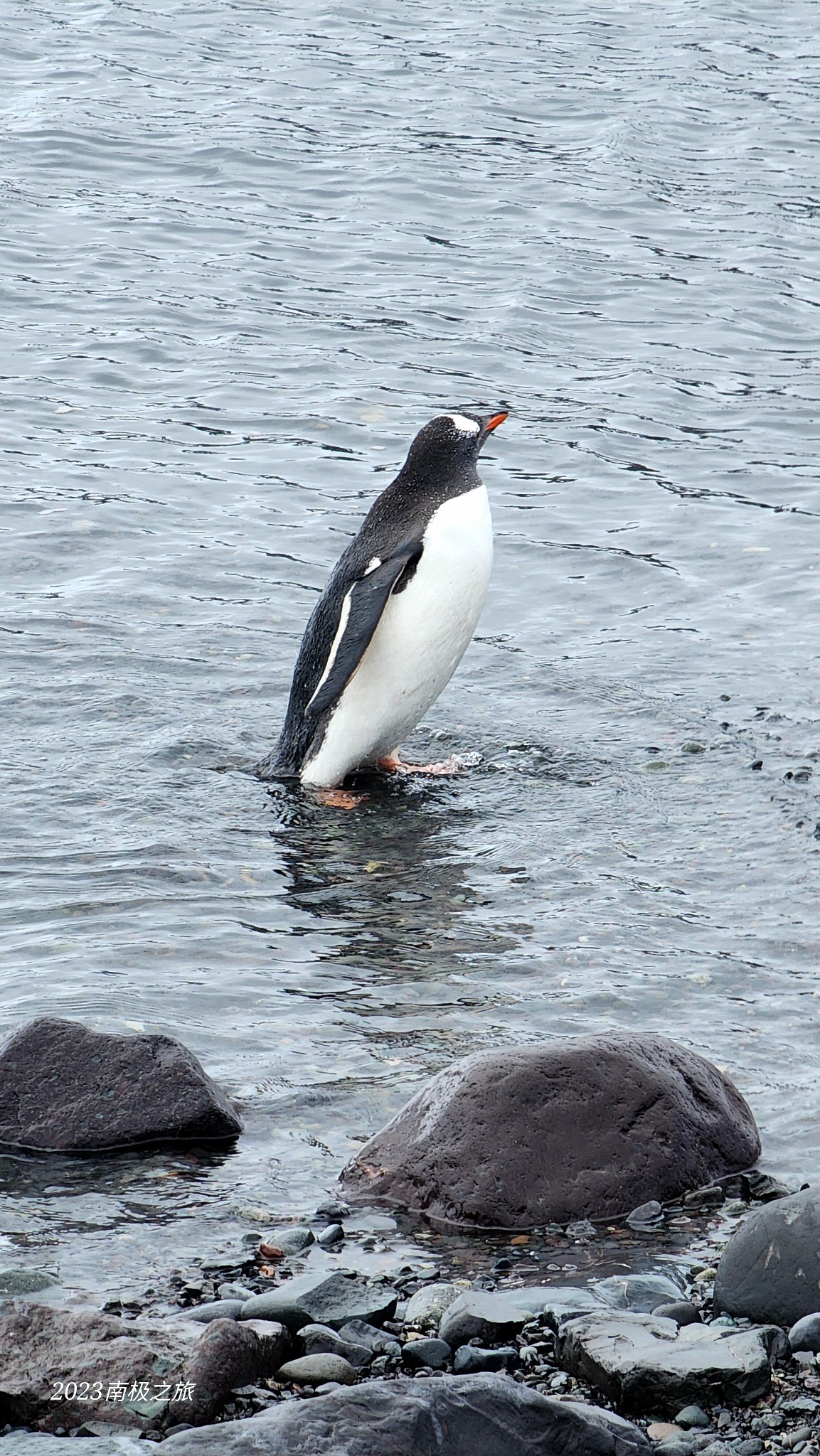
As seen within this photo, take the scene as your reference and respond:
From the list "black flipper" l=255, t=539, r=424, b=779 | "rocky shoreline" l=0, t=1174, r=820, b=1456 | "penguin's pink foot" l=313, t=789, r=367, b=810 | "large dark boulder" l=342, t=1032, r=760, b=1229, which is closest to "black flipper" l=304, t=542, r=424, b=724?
"black flipper" l=255, t=539, r=424, b=779

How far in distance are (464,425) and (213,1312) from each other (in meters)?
4.45

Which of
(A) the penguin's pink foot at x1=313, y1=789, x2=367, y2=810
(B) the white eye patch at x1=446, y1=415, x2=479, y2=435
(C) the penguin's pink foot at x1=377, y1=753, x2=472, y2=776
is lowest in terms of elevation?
(A) the penguin's pink foot at x1=313, y1=789, x2=367, y2=810

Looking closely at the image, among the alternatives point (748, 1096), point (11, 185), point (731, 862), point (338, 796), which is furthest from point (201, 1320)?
point (11, 185)

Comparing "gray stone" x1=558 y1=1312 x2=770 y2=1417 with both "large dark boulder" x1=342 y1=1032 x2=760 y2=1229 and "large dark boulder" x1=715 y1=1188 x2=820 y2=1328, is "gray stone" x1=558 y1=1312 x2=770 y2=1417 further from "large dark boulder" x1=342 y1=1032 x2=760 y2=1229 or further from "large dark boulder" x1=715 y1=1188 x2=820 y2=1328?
"large dark boulder" x1=342 y1=1032 x2=760 y2=1229

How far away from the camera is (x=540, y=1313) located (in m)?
3.45

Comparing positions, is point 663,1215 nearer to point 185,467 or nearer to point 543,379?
point 185,467

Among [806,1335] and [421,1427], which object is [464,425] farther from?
[421,1427]

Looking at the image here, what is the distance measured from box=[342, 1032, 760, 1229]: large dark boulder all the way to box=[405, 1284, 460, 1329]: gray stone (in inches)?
16.2

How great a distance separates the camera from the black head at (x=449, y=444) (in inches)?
282

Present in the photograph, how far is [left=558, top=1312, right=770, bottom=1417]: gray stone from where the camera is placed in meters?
3.17

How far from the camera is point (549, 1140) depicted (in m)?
4.00

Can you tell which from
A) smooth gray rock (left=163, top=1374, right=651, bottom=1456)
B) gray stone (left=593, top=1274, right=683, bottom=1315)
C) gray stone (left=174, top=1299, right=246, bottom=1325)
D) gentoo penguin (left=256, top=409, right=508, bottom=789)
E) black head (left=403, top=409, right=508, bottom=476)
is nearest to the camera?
smooth gray rock (left=163, top=1374, right=651, bottom=1456)

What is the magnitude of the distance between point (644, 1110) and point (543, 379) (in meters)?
8.42

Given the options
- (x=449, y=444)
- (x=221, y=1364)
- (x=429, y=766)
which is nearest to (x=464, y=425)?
(x=449, y=444)
